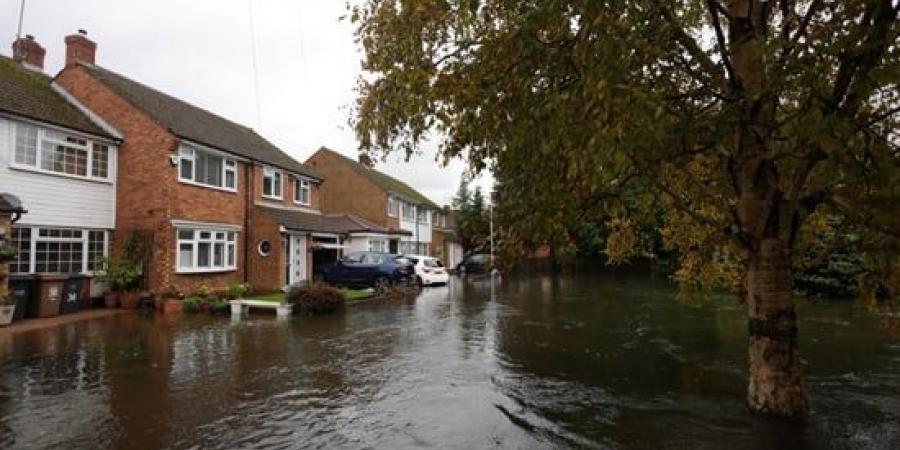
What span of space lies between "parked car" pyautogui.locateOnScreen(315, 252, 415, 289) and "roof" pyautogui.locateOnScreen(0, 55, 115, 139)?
10.7m

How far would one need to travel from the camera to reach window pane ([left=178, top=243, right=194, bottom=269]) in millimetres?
19781

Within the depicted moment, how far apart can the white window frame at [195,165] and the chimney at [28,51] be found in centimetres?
695

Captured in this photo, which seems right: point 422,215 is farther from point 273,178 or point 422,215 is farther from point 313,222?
point 273,178

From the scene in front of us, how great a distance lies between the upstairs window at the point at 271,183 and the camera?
2545 cm

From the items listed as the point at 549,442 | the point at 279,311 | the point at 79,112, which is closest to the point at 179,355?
the point at 279,311

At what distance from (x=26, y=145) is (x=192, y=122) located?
708 cm

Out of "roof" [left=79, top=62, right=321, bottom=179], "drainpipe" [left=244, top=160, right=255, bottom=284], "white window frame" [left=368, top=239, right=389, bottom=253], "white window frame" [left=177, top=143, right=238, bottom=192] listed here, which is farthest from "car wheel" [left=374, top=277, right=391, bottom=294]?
"white window frame" [left=368, top=239, right=389, bottom=253]

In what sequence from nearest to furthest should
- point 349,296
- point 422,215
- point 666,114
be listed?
point 666,114, point 349,296, point 422,215

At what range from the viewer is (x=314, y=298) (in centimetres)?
1811

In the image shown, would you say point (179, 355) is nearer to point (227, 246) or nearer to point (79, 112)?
point (227, 246)

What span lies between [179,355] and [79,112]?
1338 cm

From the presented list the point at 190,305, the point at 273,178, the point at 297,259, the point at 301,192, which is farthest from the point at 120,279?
the point at 301,192

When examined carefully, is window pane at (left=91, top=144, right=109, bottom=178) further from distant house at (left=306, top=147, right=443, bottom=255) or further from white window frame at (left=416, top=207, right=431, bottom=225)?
white window frame at (left=416, top=207, right=431, bottom=225)

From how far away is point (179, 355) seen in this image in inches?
442
